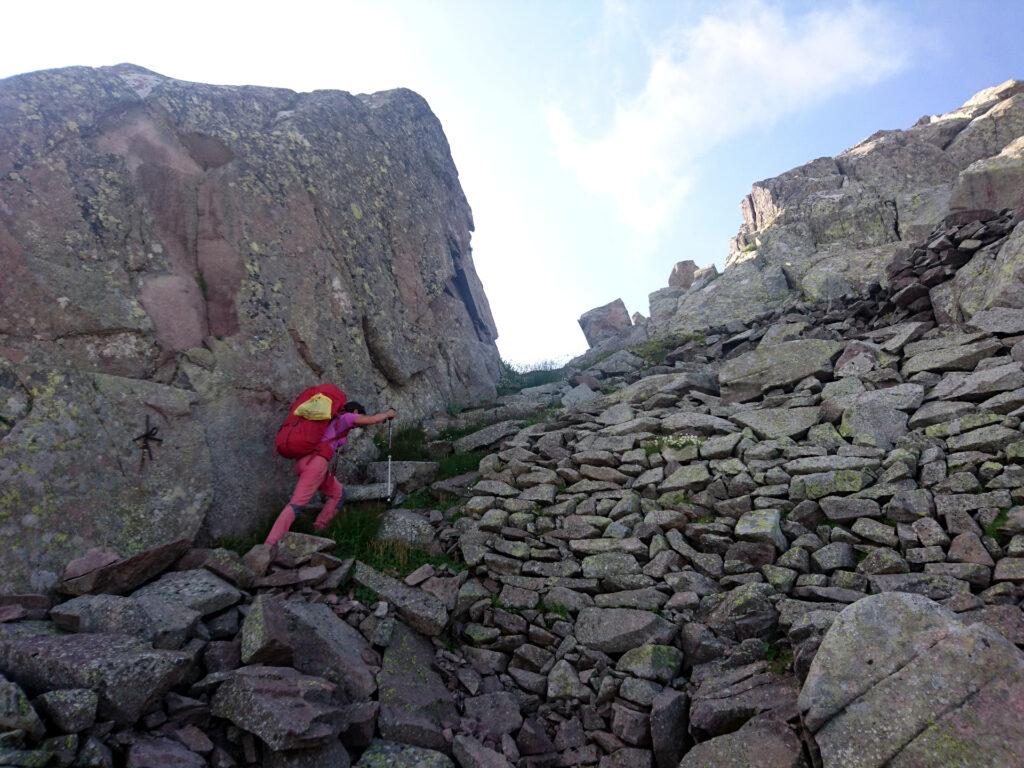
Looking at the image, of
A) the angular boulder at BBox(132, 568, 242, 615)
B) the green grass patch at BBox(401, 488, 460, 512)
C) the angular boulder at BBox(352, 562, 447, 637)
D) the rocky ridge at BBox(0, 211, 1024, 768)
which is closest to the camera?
the rocky ridge at BBox(0, 211, 1024, 768)

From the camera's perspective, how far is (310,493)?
8383mm

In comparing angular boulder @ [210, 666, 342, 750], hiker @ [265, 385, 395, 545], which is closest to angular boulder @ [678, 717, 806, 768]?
angular boulder @ [210, 666, 342, 750]

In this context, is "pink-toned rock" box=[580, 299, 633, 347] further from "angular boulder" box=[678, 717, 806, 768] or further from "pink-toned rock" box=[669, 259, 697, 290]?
"angular boulder" box=[678, 717, 806, 768]

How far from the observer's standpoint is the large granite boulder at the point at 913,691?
4066 mm

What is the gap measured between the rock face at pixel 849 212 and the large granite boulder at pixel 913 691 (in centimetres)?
1510

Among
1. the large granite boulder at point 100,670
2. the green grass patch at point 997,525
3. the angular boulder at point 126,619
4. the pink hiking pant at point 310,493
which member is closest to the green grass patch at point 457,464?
the pink hiking pant at point 310,493

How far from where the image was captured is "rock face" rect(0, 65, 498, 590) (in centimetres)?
698

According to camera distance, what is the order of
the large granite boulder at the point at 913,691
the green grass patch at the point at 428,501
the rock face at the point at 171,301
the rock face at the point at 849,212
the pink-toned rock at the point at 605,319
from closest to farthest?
the large granite boulder at the point at 913,691 < the rock face at the point at 171,301 < the green grass patch at the point at 428,501 < the rock face at the point at 849,212 < the pink-toned rock at the point at 605,319

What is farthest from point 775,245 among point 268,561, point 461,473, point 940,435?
point 268,561

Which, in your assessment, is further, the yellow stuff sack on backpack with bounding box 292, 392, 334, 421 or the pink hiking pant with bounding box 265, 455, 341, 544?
the yellow stuff sack on backpack with bounding box 292, 392, 334, 421

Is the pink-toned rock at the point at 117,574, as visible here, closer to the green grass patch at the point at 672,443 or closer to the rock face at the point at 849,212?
the green grass patch at the point at 672,443

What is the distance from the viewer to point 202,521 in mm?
7738

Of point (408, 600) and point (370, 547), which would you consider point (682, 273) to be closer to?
point (370, 547)

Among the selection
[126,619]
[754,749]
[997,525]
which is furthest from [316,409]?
[997,525]
